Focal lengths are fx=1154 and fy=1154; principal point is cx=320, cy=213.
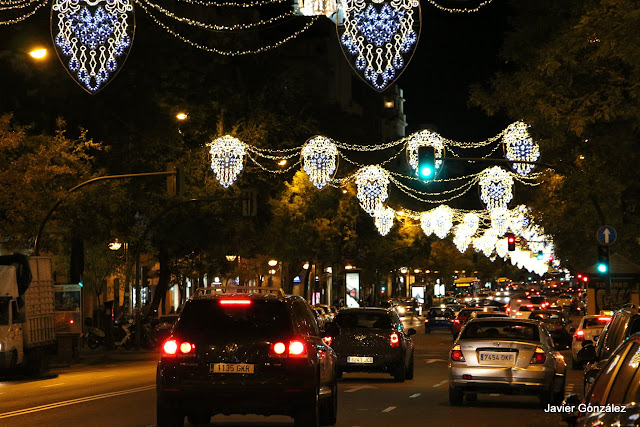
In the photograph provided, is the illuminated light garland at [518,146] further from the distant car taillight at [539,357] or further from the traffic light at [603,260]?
the distant car taillight at [539,357]

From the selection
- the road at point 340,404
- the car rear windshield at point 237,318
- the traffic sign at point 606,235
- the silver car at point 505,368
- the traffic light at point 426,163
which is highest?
the traffic light at point 426,163

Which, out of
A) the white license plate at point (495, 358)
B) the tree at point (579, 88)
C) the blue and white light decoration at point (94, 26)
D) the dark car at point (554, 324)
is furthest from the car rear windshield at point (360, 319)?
the dark car at point (554, 324)

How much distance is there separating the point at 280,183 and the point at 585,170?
37.2 metres

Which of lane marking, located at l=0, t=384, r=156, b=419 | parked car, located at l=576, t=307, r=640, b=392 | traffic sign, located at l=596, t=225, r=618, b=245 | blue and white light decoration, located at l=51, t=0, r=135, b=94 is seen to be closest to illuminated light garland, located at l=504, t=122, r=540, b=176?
traffic sign, located at l=596, t=225, r=618, b=245

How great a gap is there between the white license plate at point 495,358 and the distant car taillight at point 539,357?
0.36 meters

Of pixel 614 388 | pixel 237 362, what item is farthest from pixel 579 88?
pixel 614 388

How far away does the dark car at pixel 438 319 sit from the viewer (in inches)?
2616

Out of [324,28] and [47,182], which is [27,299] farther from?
[324,28]

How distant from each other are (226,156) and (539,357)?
2970cm

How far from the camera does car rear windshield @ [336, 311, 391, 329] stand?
27.8 m

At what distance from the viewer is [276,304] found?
1497 centimetres

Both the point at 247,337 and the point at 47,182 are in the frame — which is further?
the point at 47,182

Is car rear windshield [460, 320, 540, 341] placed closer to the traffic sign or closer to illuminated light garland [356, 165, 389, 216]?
the traffic sign

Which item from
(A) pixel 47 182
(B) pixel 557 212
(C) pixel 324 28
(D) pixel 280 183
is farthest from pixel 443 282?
(A) pixel 47 182
